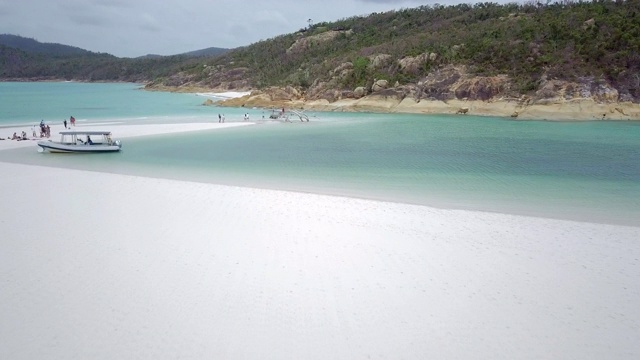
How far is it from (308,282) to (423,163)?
15162mm

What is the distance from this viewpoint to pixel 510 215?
1402 centimetres

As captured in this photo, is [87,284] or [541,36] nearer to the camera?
[87,284]

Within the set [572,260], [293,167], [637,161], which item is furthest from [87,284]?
[637,161]

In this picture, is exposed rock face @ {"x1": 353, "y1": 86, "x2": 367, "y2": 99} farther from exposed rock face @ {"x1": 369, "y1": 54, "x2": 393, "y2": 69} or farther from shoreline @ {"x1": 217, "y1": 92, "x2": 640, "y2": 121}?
exposed rock face @ {"x1": 369, "y1": 54, "x2": 393, "y2": 69}

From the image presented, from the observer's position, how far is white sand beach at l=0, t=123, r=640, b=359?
725 cm

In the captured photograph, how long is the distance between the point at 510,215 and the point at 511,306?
606cm

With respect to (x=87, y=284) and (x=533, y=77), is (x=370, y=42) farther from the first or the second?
(x=87, y=284)

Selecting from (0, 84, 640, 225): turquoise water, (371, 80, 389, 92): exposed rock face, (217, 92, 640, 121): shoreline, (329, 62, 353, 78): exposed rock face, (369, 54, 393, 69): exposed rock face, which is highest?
(369, 54, 393, 69): exposed rock face

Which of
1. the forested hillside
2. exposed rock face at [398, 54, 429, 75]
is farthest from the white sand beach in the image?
exposed rock face at [398, 54, 429, 75]

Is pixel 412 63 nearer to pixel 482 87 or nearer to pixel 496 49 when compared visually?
pixel 496 49

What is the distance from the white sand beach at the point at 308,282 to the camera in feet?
23.8

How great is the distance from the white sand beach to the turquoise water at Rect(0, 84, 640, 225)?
2.45 m

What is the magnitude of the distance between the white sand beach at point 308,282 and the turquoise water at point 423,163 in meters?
2.45

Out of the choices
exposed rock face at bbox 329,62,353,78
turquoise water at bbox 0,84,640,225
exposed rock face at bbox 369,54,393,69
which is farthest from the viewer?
exposed rock face at bbox 329,62,353,78
